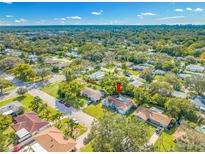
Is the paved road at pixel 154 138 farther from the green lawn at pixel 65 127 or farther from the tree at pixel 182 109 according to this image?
the green lawn at pixel 65 127

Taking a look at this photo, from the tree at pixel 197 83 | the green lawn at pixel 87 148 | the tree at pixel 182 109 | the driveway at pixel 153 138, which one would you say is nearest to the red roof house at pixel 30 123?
the green lawn at pixel 87 148

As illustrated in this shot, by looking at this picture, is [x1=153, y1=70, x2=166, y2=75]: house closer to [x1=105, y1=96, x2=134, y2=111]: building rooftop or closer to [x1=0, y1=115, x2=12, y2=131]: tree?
[x1=105, y1=96, x2=134, y2=111]: building rooftop

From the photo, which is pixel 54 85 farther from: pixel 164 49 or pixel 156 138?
pixel 164 49

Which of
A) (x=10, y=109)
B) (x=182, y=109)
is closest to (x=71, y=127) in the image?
(x=10, y=109)

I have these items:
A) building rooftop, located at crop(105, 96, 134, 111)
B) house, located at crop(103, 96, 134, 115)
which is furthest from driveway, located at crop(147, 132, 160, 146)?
building rooftop, located at crop(105, 96, 134, 111)

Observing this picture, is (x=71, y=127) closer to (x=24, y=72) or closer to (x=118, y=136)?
A: (x=118, y=136)

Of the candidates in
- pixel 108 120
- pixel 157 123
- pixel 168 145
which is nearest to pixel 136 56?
pixel 157 123

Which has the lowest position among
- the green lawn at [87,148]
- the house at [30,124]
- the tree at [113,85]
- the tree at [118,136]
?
the green lawn at [87,148]
